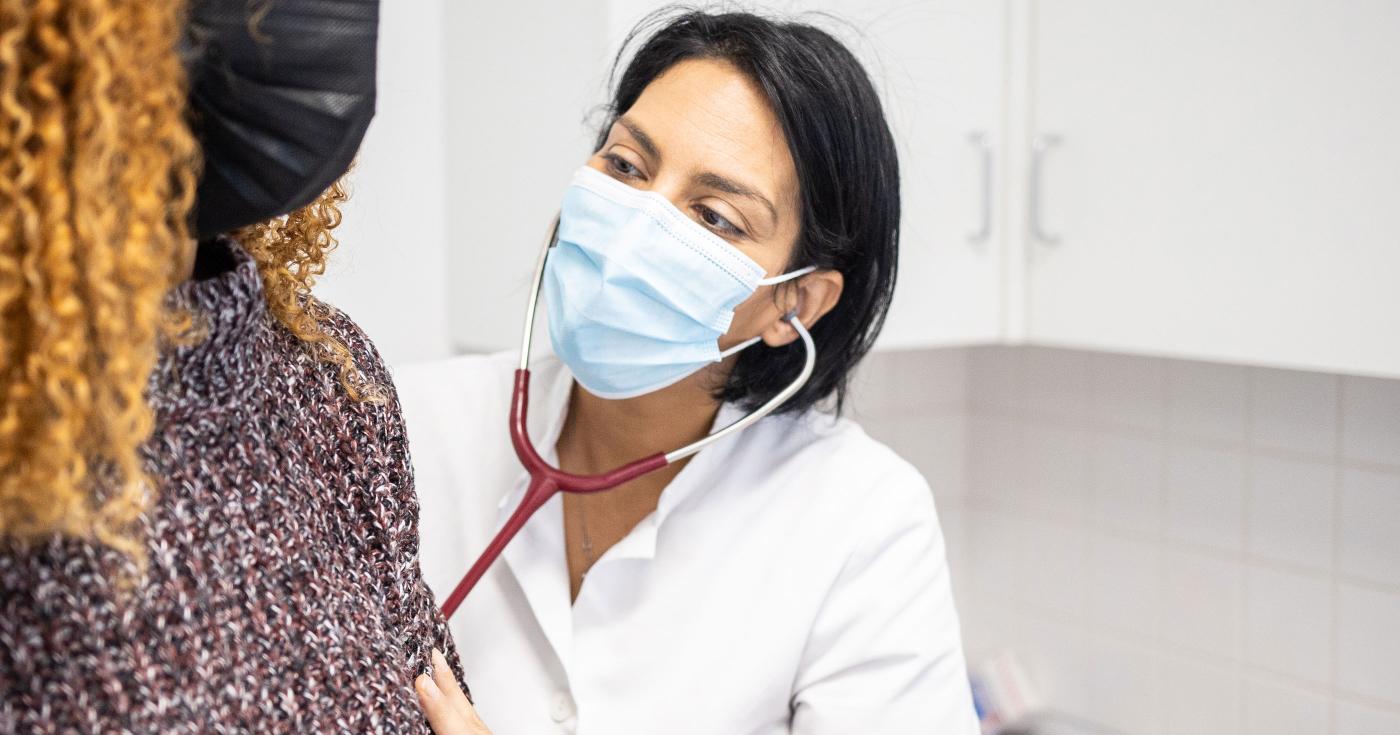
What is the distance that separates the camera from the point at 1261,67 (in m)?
1.31

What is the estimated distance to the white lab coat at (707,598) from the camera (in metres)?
1.16

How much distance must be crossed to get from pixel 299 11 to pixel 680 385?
2.58ft

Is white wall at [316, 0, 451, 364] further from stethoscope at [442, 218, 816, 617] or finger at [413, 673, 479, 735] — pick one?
finger at [413, 673, 479, 735]

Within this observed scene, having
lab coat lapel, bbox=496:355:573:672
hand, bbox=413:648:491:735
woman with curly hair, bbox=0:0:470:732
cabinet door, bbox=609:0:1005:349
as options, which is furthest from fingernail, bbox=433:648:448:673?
cabinet door, bbox=609:0:1005:349

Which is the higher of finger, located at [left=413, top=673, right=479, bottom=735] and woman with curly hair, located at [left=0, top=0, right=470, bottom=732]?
woman with curly hair, located at [left=0, top=0, right=470, bottom=732]

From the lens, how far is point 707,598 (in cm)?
119

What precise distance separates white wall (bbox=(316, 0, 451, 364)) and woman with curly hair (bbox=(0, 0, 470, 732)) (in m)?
0.76

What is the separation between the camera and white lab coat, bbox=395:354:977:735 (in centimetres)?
116

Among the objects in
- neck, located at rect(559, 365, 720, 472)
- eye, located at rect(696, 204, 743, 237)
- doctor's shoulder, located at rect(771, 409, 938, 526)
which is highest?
eye, located at rect(696, 204, 743, 237)

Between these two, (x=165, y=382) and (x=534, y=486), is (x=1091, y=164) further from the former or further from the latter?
(x=165, y=382)

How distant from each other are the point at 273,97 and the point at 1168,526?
1.59 meters

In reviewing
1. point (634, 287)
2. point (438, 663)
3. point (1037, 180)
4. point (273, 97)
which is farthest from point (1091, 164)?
point (273, 97)

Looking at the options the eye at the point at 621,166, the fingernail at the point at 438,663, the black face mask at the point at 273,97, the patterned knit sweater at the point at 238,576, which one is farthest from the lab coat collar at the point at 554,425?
the black face mask at the point at 273,97

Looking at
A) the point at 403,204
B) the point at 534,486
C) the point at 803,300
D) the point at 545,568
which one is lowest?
the point at 545,568
